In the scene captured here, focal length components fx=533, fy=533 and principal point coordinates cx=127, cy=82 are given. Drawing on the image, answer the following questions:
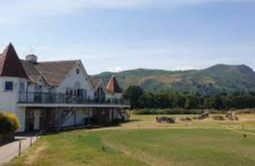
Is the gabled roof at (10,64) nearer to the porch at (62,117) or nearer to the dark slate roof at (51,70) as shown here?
the dark slate roof at (51,70)

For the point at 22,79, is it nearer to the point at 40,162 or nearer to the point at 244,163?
the point at 40,162

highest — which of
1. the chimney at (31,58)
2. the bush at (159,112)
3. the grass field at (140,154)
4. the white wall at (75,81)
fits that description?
the chimney at (31,58)

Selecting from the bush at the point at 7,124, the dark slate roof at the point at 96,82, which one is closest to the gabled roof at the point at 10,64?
the bush at the point at 7,124

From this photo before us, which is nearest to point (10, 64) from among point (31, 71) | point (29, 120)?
point (29, 120)

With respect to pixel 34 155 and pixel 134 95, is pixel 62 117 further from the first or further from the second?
pixel 134 95

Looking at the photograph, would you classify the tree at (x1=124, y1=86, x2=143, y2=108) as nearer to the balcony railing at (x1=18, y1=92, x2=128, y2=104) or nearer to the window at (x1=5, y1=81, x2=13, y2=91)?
the balcony railing at (x1=18, y1=92, x2=128, y2=104)

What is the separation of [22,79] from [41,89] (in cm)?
612

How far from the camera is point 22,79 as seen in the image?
188ft

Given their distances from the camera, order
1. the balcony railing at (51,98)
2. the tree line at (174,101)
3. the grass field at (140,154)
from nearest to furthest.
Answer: the grass field at (140,154) → the balcony railing at (51,98) → the tree line at (174,101)

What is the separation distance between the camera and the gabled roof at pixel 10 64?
56344 millimetres

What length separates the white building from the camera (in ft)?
186


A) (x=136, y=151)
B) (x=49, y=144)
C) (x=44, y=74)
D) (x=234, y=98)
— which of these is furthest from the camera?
(x=234, y=98)

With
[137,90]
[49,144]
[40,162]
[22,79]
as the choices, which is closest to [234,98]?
[137,90]

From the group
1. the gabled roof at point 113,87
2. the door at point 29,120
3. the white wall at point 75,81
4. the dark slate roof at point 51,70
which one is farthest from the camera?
the gabled roof at point 113,87
